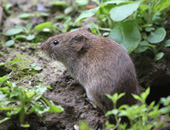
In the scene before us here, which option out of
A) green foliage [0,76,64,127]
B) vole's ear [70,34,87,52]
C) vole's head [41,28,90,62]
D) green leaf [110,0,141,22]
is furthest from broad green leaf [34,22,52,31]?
green foliage [0,76,64,127]

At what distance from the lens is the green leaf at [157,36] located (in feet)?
14.8

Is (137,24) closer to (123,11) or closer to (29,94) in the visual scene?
(123,11)

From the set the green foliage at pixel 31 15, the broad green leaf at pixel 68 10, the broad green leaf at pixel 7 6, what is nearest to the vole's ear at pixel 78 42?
the broad green leaf at pixel 68 10

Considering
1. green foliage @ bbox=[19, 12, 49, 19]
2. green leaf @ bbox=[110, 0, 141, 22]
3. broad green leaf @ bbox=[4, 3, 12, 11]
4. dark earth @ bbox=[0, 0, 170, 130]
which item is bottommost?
dark earth @ bbox=[0, 0, 170, 130]

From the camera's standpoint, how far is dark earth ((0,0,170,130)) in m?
3.67

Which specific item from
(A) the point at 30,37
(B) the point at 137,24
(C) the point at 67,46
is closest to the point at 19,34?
(A) the point at 30,37

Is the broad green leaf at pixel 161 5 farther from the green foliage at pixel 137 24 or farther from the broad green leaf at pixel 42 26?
the broad green leaf at pixel 42 26

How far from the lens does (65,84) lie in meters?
4.44

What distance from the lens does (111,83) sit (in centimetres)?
348

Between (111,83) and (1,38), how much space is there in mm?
3227

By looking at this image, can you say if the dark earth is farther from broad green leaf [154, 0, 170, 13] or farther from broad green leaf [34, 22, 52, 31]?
broad green leaf [154, 0, 170, 13]

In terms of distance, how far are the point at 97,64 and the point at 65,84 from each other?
3.13ft

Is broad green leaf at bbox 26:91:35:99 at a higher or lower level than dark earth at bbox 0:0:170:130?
higher

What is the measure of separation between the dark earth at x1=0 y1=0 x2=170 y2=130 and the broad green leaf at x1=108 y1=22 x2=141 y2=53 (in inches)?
19.2
